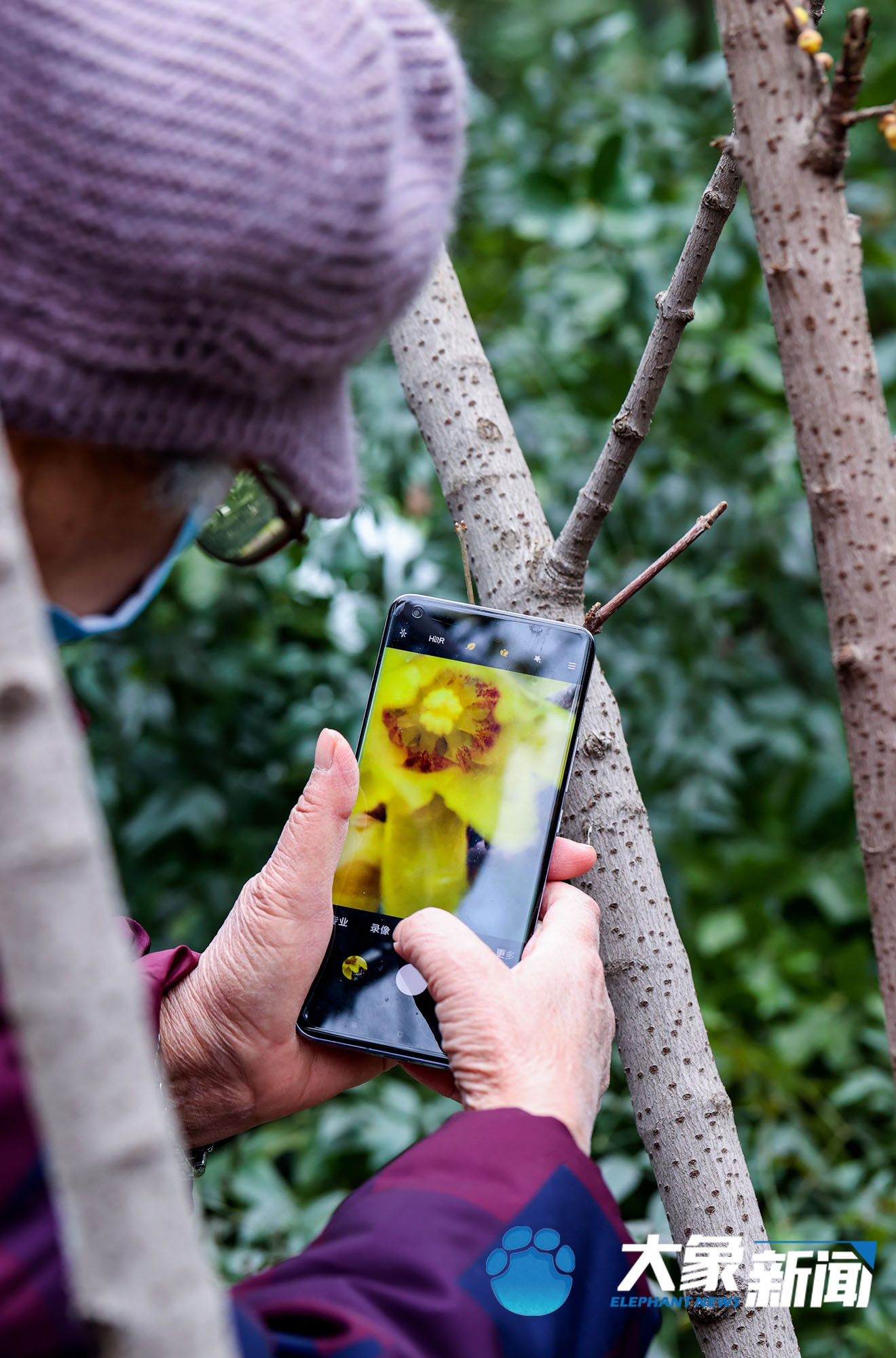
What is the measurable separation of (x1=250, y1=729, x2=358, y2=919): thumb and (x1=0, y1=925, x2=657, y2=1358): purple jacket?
250 mm

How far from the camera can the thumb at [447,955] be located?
690 millimetres

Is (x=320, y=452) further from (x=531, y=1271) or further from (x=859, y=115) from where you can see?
(x=531, y=1271)

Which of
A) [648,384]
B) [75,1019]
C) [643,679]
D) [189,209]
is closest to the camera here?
A: [75,1019]

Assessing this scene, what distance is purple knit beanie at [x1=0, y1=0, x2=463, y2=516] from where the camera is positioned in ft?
1.45

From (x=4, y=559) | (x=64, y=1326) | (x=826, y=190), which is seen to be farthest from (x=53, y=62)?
(x=64, y=1326)

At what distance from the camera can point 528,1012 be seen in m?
0.68

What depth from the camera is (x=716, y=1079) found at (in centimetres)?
78

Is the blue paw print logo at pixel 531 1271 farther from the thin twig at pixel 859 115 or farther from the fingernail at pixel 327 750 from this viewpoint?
the thin twig at pixel 859 115

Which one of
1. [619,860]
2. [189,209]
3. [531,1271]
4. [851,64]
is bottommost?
[531,1271]

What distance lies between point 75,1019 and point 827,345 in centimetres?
48

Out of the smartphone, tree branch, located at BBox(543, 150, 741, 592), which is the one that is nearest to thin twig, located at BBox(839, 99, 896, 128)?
tree branch, located at BBox(543, 150, 741, 592)

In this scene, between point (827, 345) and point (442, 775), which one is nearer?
point (827, 345)

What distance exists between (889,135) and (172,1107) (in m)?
0.80

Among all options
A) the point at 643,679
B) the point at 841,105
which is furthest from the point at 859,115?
the point at 643,679
